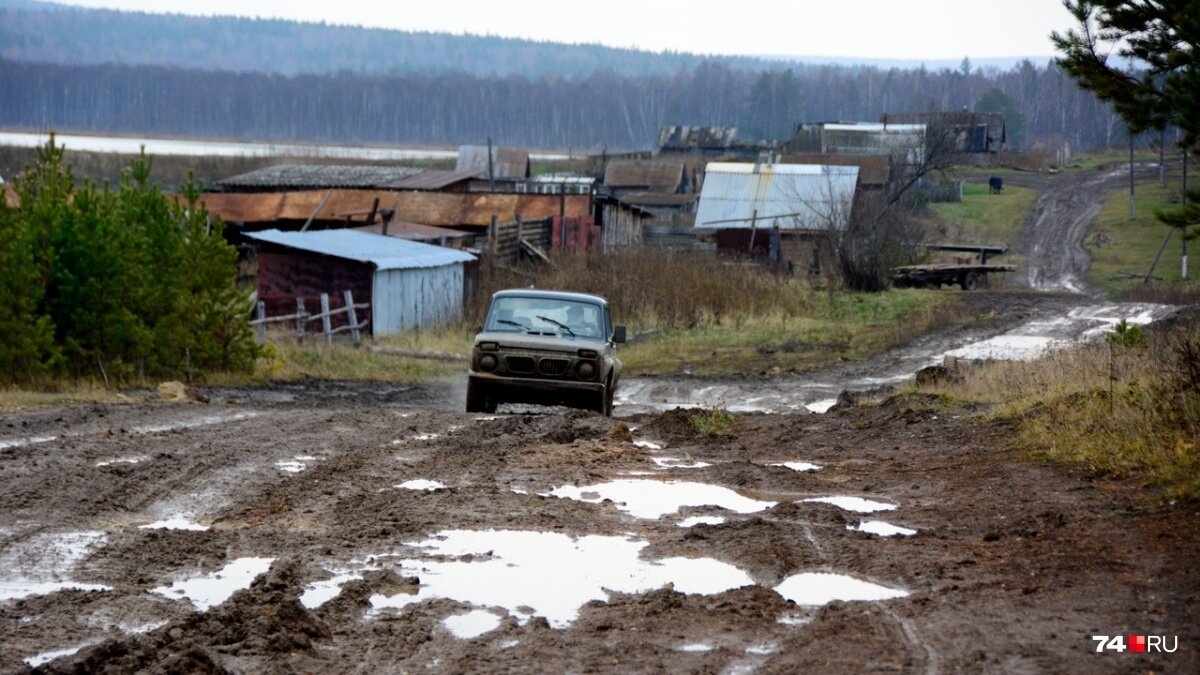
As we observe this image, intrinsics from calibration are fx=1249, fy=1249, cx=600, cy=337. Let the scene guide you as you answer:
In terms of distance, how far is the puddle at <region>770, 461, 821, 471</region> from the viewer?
36.9 ft

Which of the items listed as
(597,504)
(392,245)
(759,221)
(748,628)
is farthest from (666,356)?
(759,221)

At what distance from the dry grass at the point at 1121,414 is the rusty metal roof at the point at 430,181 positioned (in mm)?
49622

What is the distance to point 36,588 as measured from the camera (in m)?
6.84

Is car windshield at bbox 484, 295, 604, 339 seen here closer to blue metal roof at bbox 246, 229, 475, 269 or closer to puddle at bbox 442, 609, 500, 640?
puddle at bbox 442, 609, 500, 640

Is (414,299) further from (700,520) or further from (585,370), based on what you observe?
(700,520)

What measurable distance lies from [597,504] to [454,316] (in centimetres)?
2470

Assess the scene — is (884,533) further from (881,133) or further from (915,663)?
(881,133)

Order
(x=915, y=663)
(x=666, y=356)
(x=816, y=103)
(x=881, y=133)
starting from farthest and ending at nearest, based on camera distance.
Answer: (x=816, y=103) < (x=881, y=133) < (x=666, y=356) < (x=915, y=663)

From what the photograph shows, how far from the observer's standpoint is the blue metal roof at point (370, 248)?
31297 mm

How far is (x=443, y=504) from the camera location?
9258 mm

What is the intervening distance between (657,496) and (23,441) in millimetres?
6643

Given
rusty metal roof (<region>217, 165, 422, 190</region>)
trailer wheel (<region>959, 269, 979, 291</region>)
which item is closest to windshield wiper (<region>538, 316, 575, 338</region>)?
trailer wheel (<region>959, 269, 979, 291</region>)

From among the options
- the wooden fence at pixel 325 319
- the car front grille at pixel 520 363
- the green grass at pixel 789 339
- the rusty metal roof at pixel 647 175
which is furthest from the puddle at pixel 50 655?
the rusty metal roof at pixel 647 175

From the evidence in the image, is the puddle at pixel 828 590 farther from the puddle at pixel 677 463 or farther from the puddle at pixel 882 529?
the puddle at pixel 677 463
